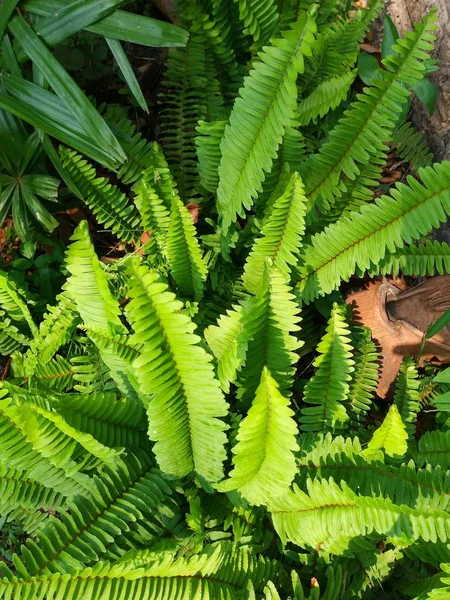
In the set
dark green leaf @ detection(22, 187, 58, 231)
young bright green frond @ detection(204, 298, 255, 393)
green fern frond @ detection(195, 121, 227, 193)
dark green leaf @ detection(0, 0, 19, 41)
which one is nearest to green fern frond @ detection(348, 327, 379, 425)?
young bright green frond @ detection(204, 298, 255, 393)

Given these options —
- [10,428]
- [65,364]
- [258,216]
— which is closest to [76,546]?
[10,428]

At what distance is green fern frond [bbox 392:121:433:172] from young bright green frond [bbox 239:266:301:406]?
45.4 inches

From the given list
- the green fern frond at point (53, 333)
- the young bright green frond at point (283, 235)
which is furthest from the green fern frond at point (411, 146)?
the green fern frond at point (53, 333)

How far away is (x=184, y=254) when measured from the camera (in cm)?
217

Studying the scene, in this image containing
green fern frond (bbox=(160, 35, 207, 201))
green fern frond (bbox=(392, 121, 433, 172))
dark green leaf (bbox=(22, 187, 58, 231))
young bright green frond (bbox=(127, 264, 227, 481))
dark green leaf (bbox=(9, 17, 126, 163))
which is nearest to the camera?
young bright green frond (bbox=(127, 264, 227, 481))

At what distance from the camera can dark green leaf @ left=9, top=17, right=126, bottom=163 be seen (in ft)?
7.07

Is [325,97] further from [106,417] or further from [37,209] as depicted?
[106,417]

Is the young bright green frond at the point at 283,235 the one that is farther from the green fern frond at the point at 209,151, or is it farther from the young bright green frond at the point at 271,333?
the green fern frond at the point at 209,151

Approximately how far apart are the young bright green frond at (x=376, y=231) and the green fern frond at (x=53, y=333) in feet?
3.03

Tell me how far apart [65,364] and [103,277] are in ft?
1.97

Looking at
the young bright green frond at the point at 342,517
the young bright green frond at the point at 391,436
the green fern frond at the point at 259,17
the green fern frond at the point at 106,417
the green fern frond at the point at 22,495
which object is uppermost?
the green fern frond at the point at 259,17

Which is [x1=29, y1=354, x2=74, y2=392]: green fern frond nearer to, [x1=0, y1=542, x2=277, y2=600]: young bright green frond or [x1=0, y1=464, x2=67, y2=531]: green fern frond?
[x1=0, y1=464, x2=67, y2=531]: green fern frond

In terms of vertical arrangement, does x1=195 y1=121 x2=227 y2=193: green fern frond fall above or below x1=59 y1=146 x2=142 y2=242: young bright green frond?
above

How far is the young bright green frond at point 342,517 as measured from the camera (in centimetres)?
160
